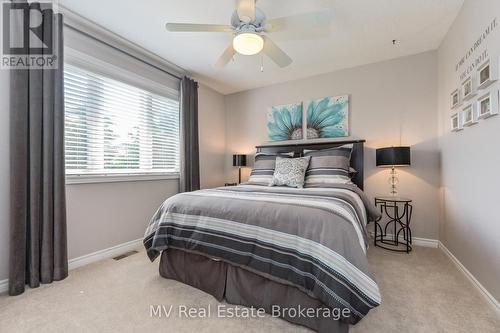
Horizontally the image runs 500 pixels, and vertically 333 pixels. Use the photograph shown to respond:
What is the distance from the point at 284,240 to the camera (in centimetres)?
145

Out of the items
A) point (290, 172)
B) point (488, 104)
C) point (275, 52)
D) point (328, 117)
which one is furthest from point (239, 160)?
point (488, 104)

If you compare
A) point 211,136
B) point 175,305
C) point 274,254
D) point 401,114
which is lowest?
point 175,305

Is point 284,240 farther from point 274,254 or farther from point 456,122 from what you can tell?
point 456,122

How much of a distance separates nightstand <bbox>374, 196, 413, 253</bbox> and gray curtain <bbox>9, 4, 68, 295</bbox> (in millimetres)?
3413

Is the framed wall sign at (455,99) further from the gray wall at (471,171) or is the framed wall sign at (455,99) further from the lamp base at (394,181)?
the lamp base at (394,181)

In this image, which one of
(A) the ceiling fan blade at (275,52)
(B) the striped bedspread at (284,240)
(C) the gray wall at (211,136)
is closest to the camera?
(B) the striped bedspread at (284,240)

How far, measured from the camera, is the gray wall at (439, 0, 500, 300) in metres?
1.62

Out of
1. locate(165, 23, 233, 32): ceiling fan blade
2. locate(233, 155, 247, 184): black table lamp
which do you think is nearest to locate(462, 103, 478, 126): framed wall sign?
locate(165, 23, 233, 32): ceiling fan blade

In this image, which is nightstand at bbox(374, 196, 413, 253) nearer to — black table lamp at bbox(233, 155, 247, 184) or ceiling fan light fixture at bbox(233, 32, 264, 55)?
black table lamp at bbox(233, 155, 247, 184)

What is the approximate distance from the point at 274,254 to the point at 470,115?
80.2 inches

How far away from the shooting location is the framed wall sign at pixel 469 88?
6.13ft

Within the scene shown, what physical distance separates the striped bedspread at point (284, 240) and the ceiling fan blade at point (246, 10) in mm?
1406

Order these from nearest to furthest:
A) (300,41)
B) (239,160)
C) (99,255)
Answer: (99,255), (300,41), (239,160)

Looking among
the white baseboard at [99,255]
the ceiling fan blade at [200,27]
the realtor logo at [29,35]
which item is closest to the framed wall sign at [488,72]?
the ceiling fan blade at [200,27]
